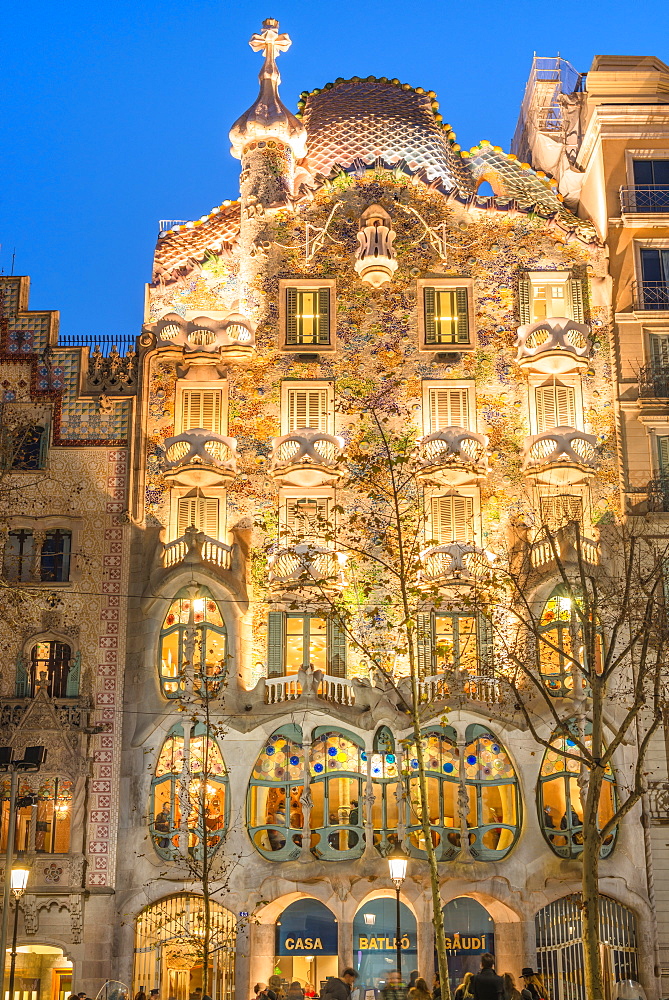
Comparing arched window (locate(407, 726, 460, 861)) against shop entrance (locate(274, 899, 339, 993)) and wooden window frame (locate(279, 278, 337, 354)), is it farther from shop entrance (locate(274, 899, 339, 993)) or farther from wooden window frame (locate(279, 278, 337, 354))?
wooden window frame (locate(279, 278, 337, 354))

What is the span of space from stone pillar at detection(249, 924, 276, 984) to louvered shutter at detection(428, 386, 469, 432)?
15.4 meters

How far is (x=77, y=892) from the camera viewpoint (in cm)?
3875

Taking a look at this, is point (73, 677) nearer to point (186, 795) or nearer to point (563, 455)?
point (186, 795)

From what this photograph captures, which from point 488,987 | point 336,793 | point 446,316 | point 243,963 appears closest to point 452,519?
point 446,316

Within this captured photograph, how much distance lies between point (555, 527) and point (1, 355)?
17.5 m

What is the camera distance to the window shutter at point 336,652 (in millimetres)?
41812

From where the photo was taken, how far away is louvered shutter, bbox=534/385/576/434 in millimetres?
44188

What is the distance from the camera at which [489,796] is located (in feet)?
130

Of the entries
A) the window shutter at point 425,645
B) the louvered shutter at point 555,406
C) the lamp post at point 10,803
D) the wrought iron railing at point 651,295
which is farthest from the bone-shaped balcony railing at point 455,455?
the lamp post at point 10,803

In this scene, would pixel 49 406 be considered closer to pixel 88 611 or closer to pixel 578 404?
pixel 88 611

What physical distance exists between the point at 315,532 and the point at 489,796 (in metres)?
9.18

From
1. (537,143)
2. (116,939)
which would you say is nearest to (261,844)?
(116,939)

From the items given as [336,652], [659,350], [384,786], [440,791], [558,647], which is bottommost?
Result: [440,791]

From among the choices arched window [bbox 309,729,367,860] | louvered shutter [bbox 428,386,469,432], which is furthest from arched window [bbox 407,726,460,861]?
louvered shutter [bbox 428,386,469,432]
